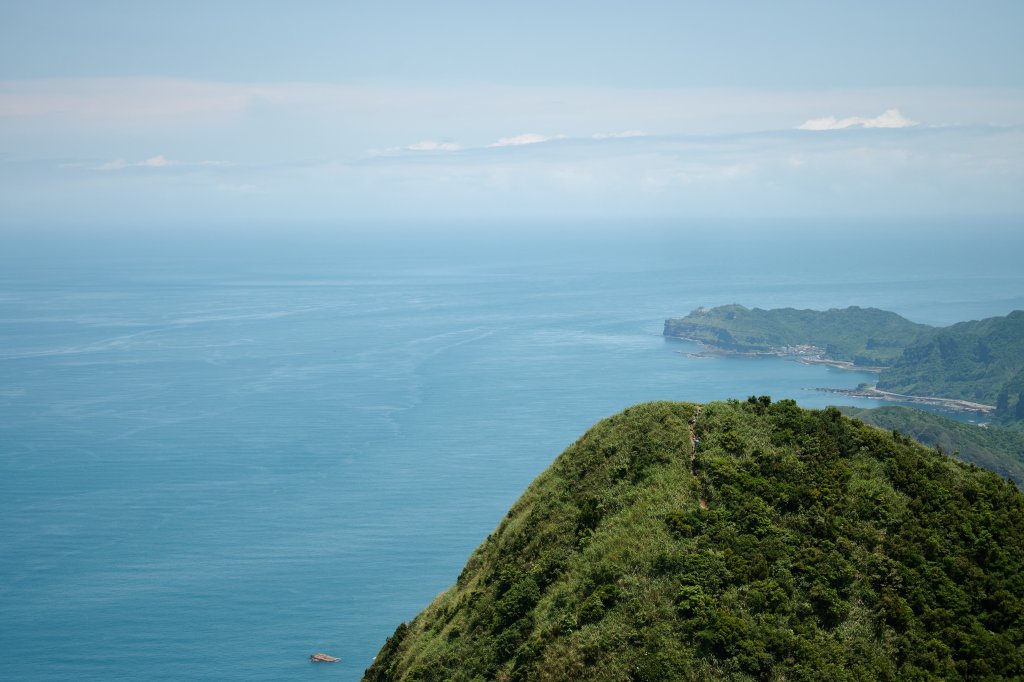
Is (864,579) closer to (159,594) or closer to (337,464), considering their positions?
(159,594)

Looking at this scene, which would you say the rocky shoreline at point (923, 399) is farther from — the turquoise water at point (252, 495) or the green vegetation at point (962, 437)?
the green vegetation at point (962, 437)

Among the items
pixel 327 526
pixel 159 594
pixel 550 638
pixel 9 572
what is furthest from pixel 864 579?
pixel 9 572

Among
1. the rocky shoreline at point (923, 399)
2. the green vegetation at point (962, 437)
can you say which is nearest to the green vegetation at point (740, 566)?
the green vegetation at point (962, 437)

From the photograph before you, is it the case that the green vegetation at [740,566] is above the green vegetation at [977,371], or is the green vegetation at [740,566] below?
above

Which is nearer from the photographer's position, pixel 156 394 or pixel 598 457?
pixel 598 457

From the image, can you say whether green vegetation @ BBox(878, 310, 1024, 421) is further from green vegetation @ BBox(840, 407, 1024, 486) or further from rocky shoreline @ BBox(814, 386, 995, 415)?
green vegetation @ BBox(840, 407, 1024, 486)
